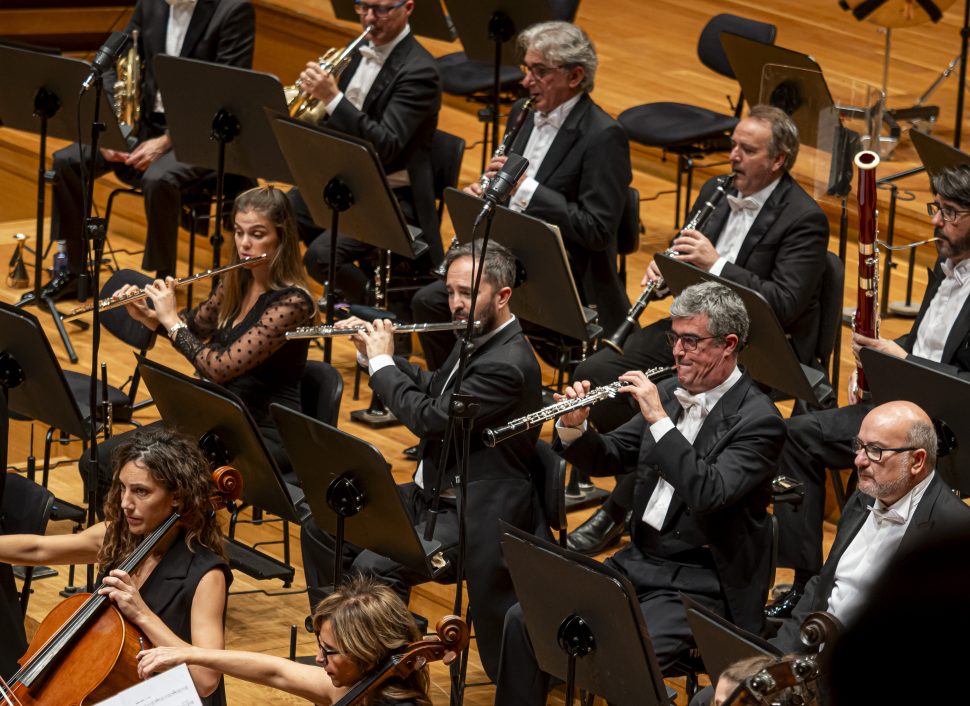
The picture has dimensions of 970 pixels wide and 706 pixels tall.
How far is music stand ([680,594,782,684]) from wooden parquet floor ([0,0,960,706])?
3.69ft

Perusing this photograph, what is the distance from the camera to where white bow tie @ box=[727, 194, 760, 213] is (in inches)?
161

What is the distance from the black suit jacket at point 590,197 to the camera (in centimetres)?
445

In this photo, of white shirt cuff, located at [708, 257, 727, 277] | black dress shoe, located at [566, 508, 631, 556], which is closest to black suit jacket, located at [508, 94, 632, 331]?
white shirt cuff, located at [708, 257, 727, 277]

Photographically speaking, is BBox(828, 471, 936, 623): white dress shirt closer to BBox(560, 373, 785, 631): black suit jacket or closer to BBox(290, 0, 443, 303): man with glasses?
BBox(560, 373, 785, 631): black suit jacket

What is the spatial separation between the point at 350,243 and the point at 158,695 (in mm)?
2761

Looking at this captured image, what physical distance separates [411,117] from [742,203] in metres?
1.38

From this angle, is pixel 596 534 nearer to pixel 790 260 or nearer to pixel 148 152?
pixel 790 260

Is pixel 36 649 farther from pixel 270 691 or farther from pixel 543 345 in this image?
pixel 543 345

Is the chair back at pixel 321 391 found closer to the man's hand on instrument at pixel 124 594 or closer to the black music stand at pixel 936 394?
the man's hand on instrument at pixel 124 594

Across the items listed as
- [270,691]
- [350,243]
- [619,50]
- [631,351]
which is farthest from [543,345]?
[619,50]

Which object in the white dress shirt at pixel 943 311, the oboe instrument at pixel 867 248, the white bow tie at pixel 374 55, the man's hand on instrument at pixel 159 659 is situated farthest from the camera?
the white bow tie at pixel 374 55

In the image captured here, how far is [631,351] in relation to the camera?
4.25 metres

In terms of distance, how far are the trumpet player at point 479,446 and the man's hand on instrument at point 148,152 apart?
7.20 ft

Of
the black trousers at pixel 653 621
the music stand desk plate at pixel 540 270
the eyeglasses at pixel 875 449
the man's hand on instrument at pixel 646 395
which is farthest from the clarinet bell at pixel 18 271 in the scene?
the eyeglasses at pixel 875 449
